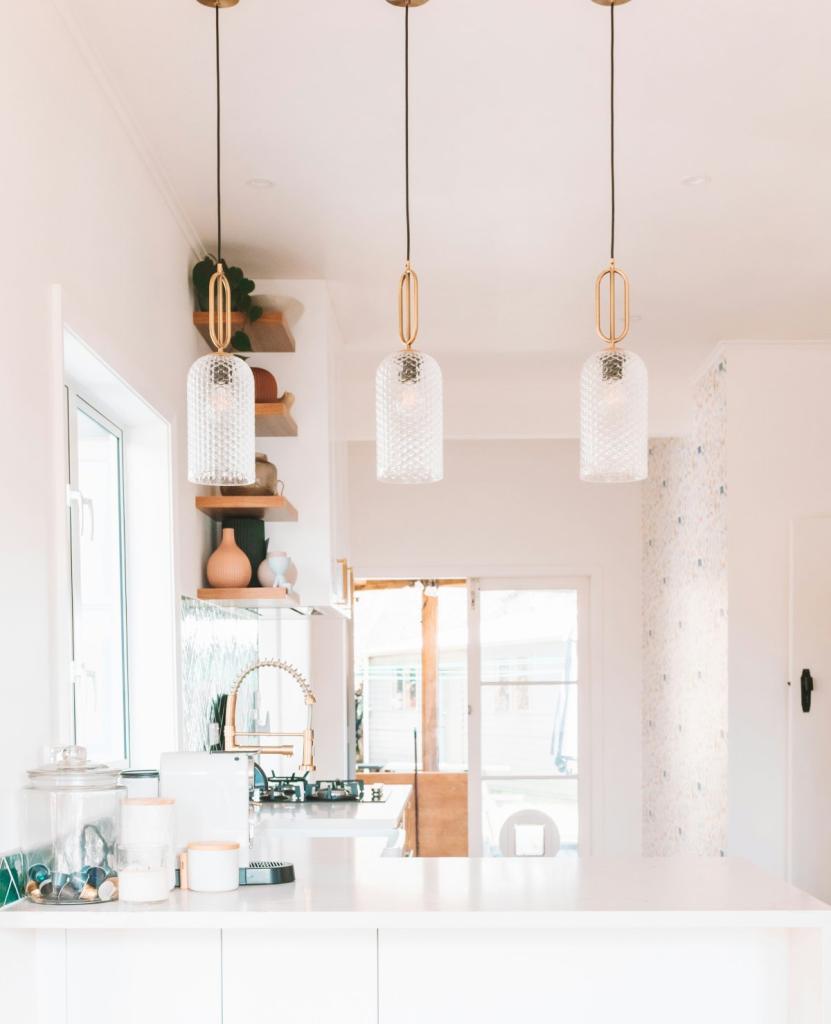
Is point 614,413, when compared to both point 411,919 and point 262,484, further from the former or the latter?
point 262,484

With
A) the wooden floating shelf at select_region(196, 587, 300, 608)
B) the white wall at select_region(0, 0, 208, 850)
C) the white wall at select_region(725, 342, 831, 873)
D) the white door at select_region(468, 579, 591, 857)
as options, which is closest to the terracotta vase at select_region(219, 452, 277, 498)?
the wooden floating shelf at select_region(196, 587, 300, 608)

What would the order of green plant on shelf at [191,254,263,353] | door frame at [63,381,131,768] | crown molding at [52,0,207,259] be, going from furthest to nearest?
green plant on shelf at [191,254,263,353] < door frame at [63,381,131,768] < crown molding at [52,0,207,259]

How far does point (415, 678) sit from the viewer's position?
8.95 meters

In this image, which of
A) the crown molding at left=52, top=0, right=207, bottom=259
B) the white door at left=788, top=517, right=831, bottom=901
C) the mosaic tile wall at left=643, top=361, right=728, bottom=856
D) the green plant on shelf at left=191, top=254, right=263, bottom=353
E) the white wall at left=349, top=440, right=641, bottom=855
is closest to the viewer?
the crown molding at left=52, top=0, right=207, bottom=259

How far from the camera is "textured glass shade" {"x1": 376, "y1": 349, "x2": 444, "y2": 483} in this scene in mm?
2246

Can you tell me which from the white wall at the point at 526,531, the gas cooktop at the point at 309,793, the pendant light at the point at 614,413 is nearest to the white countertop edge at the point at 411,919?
the pendant light at the point at 614,413

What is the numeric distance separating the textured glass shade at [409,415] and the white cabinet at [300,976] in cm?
86

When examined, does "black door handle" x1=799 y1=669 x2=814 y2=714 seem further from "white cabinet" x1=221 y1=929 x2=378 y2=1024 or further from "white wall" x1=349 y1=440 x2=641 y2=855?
"white cabinet" x1=221 y1=929 x2=378 y2=1024

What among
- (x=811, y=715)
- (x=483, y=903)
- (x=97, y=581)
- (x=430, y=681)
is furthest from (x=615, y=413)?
(x=430, y=681)

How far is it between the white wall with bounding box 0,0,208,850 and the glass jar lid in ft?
0.14

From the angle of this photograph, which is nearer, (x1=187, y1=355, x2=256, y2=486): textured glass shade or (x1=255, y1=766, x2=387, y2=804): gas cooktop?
(x1=187, y1=355, x2=256, y2=486): textured glass shade

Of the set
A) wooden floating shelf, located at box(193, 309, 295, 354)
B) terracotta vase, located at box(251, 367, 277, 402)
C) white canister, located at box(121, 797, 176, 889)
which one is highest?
wooden floating shelf, located at box(193, 309, 295, 354)

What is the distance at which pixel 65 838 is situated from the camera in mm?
2207

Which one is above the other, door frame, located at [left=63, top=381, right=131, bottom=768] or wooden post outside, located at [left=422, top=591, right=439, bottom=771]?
door frame, located at [left=63, top=381, right=131, bottom=768]
